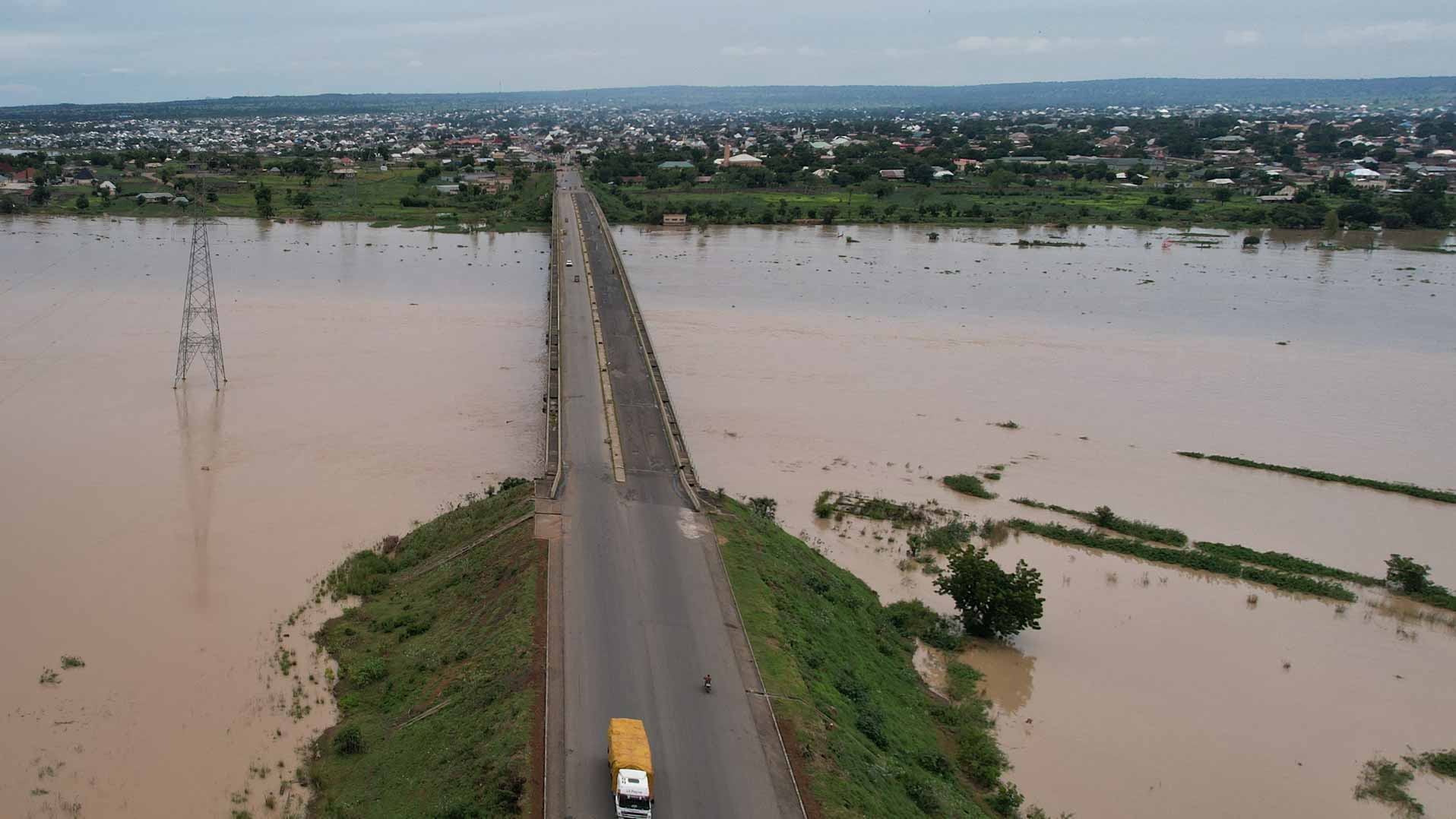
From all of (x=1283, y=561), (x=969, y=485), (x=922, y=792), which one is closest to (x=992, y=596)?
(x=922, y=792)

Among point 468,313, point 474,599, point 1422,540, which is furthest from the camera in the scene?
point 468,313

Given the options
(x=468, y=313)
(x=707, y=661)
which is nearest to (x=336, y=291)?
(x=468, y=313)

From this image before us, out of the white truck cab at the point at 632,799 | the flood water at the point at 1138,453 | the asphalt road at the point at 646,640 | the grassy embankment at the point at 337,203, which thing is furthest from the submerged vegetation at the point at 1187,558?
the grassy embankment at the point at 337,203

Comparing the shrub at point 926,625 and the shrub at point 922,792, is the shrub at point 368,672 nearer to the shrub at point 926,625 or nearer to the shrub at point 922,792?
the shrub at point 922,792

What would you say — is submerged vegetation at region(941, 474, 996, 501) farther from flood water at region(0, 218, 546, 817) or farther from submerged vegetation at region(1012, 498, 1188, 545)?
flood water at region(0, 218, 546, 817)

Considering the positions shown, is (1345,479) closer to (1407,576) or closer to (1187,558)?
(1407,576)

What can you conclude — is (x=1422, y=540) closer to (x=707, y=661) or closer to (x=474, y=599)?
(x=707, y=661)
